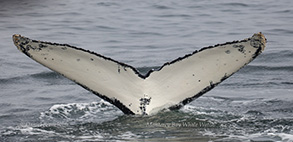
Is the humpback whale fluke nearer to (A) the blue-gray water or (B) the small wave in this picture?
(A) the blue-gray water

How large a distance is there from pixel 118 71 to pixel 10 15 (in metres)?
13.5

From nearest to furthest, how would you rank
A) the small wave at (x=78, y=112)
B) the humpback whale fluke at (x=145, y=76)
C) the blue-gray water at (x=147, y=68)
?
the humpback whale fluke at (x=145, y=76) → the blue-gray water at (x=147, y=68) → the small wave at (x=78, y=112)

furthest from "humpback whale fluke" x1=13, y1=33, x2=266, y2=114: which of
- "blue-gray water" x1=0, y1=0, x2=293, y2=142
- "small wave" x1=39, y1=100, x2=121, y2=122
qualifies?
"small wave" x1=39, y1=100, x2=121, y2=122

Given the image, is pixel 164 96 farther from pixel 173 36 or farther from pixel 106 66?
pixel 173 36

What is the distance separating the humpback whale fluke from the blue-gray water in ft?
0.84

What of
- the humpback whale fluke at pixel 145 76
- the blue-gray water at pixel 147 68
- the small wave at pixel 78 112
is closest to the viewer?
the humpback whale fluke at pixel 145 76

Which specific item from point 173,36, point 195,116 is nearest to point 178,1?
point 173,36

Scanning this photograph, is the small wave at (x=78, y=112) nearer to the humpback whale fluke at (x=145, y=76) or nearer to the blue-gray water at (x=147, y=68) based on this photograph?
the blue-gray water at (x=147, y=68)

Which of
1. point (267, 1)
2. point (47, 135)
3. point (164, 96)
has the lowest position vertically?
point (47, 135)

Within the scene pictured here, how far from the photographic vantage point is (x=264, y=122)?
6023mm

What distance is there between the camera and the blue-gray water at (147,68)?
576cm

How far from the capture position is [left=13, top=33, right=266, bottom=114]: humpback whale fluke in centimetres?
533

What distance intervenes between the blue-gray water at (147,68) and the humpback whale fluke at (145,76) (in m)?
0.25

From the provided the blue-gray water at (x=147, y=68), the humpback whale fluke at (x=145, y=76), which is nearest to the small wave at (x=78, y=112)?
the blue-gray water at (x=147, y=68)
